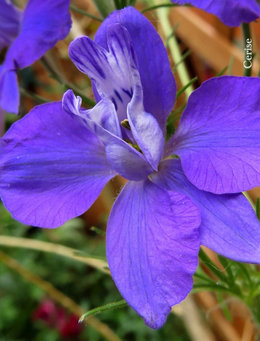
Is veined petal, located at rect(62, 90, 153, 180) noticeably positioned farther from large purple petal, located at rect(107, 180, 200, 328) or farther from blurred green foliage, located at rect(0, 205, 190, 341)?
blurred green foliage, located at rect(0, 205, 190, 341)

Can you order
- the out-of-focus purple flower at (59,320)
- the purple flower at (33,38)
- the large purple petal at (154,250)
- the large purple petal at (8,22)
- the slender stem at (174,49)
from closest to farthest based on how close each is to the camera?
the large purple petal at (154,250), the purple flower at (33,38), the large purple petal at (8,22), the slender stem at (174,49), the out-of-focus purple flower at (59,320)

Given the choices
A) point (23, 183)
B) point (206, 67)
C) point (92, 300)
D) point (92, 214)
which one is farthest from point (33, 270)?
point (23, 183)

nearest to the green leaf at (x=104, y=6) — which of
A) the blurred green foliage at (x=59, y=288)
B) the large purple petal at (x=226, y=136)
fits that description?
the large purple petal at (x=226, y=136)

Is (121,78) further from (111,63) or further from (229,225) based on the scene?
(229,225)

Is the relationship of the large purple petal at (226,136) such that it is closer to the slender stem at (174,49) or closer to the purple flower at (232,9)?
the purple flower at (232,9)

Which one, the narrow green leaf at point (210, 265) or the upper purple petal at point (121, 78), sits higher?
the upper purple petal at point (121, 78)

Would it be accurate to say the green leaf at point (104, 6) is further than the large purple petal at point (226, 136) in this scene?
Yes

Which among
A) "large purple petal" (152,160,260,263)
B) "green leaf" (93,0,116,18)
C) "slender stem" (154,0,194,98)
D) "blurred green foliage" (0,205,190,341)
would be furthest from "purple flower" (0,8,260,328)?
"blurred green foliage" (0,205,190,341)
